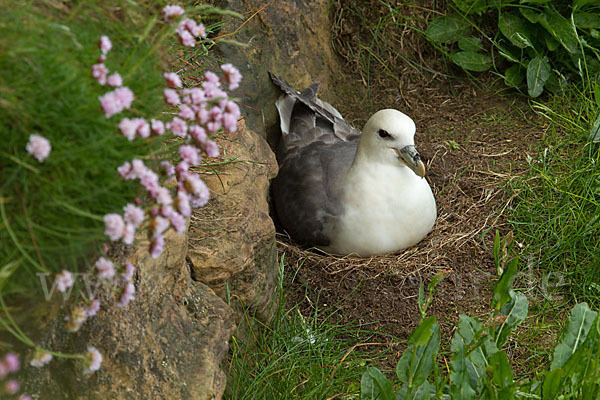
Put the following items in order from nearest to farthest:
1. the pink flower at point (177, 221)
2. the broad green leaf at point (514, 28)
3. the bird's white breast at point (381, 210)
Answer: the pink flower at point (177, 221) → the bird's white breast at point (381, 210) → the broad green leaf at point (514, 28)

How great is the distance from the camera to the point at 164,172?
5.22ft

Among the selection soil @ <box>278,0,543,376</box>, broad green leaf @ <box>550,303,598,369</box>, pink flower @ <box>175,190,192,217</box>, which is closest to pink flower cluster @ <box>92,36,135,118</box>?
pink flower @ <box>175,190,192,217</box>

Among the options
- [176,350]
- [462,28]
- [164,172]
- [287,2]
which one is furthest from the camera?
[462,28]

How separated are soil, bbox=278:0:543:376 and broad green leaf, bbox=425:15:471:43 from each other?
0.66ft

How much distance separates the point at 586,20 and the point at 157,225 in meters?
A: 3.21

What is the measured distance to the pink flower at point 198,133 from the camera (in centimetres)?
150

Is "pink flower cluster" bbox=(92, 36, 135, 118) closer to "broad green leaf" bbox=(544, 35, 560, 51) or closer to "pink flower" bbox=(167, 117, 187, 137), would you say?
"pink flower" bbox=(167, 117, 187, 137)

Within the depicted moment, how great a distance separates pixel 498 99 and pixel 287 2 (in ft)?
4.54

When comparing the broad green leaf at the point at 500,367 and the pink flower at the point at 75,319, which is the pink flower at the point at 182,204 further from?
the broad green leaf at the point at 500,367

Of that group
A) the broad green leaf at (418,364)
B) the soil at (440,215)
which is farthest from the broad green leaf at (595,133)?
the broad green leaf at (418,364)

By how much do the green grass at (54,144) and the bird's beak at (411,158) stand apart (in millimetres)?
1763

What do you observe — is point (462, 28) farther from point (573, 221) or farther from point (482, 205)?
point (573, 221)

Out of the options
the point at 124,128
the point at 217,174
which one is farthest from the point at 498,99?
the point at 124,128

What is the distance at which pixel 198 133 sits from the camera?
150 centimetres
